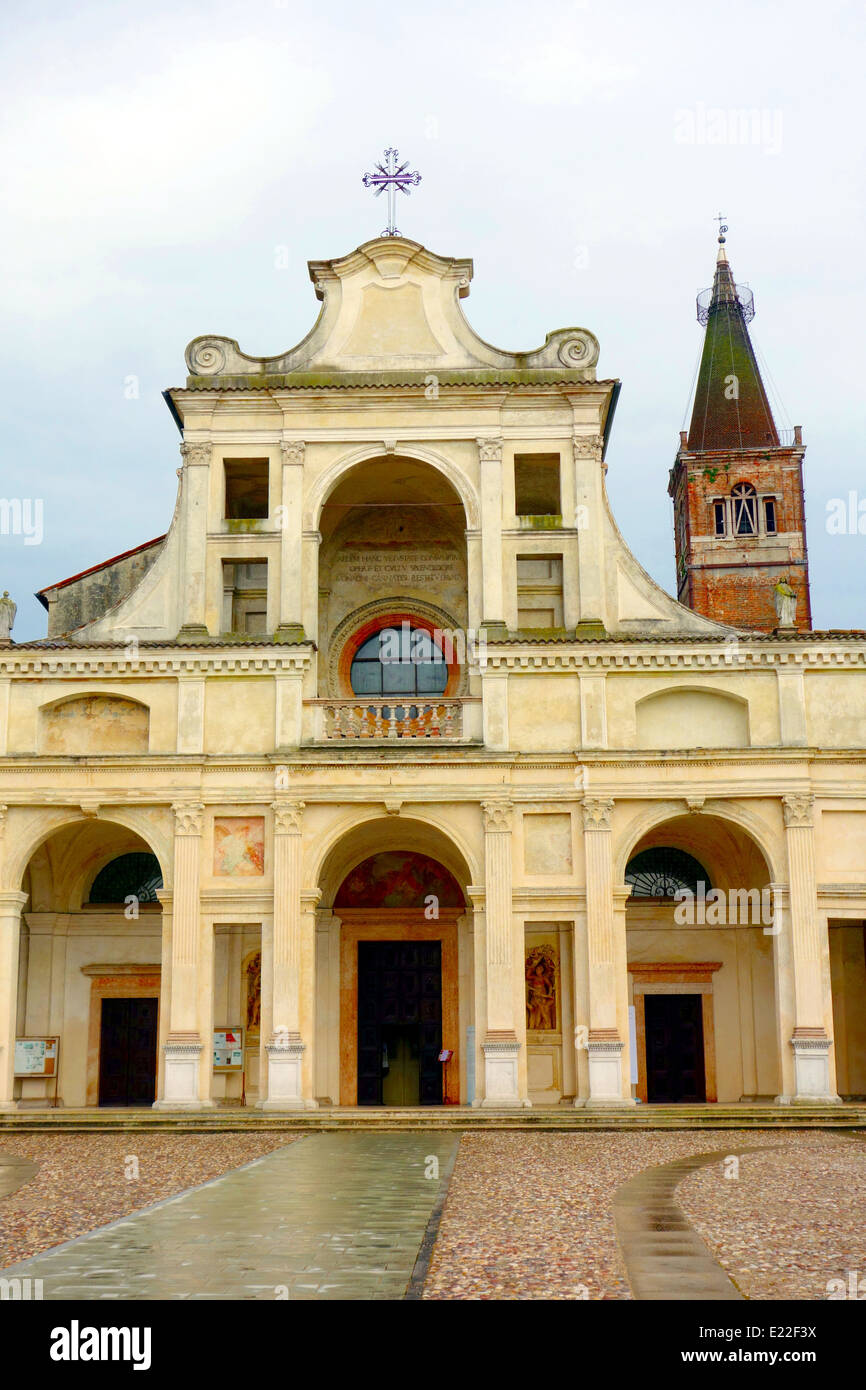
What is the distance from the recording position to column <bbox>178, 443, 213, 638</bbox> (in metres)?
27.5

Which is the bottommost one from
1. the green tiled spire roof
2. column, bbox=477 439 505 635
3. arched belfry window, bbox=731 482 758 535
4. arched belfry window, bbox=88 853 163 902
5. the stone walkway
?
the stone walkway

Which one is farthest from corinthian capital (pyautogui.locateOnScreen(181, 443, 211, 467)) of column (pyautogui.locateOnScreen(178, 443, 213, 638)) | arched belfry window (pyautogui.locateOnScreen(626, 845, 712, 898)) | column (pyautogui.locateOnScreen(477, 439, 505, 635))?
arched belfry window (pyautogui.locateOnScreen(626, 845, 712, 898))

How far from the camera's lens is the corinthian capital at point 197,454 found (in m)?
28.3

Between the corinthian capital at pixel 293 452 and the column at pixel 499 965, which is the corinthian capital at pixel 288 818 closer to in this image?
the column at pixel 499 965

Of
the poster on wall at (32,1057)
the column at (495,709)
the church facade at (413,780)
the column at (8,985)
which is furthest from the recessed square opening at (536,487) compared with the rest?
the poster on wall at (32,1057)

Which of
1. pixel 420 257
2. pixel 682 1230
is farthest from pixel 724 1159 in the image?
pixel 420 257

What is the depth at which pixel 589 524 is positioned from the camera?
27781 mm

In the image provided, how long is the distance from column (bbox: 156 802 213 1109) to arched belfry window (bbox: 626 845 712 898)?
9402mm

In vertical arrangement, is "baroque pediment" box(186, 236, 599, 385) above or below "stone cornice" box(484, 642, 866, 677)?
above

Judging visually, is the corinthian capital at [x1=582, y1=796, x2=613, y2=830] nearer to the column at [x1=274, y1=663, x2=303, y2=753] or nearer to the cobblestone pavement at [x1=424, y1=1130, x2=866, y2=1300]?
the column at [x1=274, y1=663, x2=303, y2=753]

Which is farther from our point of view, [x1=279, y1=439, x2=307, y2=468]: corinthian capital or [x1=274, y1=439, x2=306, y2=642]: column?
[x1=279, y1=439, x2=307, y2=468]: corinthian capital

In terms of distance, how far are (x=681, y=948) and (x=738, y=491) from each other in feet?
78.5

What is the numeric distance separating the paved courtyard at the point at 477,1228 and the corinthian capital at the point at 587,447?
14231 mm

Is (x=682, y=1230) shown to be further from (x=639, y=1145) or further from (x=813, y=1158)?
(x=639, y=1145)
